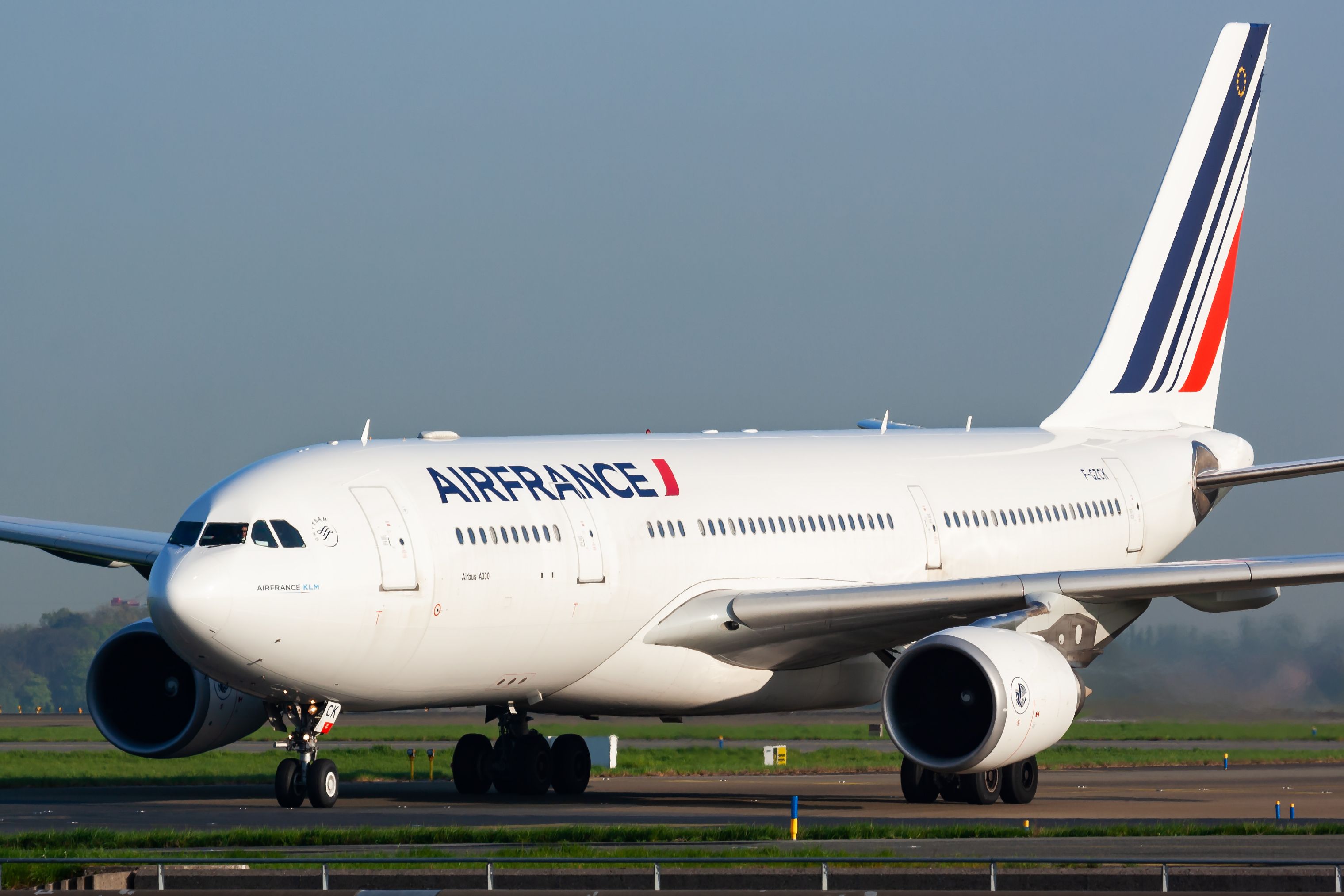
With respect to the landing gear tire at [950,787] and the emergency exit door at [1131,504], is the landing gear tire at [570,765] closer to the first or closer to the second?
the landing gear tire at [950,787]

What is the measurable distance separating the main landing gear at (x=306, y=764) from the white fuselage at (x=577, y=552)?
390 millimetres

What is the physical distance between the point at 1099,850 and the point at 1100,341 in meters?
18.3

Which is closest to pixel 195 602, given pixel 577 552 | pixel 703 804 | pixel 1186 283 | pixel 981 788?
pixel 577 552

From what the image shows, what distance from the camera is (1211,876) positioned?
46.5 ft

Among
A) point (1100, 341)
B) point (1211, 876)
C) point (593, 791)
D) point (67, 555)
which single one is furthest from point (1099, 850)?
point (1100, 341)

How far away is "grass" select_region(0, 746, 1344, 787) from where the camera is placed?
101ft

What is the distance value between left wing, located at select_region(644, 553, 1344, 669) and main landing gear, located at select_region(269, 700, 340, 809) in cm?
414

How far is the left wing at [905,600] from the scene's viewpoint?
23547 mm

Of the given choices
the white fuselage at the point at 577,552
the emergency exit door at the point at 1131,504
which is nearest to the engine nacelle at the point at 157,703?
the white fuselage at the point at 577,552

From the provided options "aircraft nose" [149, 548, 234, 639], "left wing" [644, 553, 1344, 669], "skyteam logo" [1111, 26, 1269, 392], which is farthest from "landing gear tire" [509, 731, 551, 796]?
"skyteam logo" [1111, 26, 1269, 392]

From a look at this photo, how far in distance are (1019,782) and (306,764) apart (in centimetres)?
846

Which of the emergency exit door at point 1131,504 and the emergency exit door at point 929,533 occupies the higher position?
the emergency exit door at point 1131,504

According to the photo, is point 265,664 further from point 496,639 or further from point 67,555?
point 67,555

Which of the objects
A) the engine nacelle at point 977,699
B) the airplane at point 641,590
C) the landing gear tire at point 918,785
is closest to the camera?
the airplane at point 641,590
